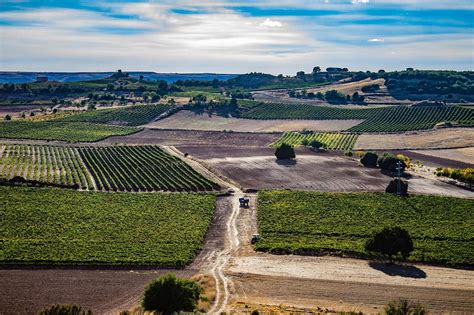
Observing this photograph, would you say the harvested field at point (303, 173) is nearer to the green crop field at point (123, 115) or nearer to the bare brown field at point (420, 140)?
the bare brown field at point (420, 140)

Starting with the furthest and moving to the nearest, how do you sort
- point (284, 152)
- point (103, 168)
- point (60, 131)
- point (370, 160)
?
point (60, 131)
point (284, 152)
point (370, 160)
point (103, 168)

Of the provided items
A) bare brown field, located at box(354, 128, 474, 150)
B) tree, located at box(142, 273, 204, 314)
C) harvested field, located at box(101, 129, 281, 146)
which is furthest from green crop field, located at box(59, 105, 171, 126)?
tree, located at box(142, 273, 204, 314)

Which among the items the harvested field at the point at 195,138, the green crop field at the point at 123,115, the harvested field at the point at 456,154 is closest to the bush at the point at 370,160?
the harvested field at the point at 456,154

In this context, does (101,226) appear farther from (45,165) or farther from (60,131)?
(60,131)

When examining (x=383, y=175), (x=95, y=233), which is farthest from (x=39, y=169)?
(x=383, y=175)

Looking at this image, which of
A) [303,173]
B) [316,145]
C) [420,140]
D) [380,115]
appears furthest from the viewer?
[380,115]

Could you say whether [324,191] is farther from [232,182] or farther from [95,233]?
[95,233]

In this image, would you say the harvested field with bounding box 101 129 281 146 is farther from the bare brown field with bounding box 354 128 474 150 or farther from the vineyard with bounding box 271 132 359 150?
the bare brown field with bounding box 354 128 474 150

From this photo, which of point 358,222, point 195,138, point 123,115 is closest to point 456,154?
point 358,222
